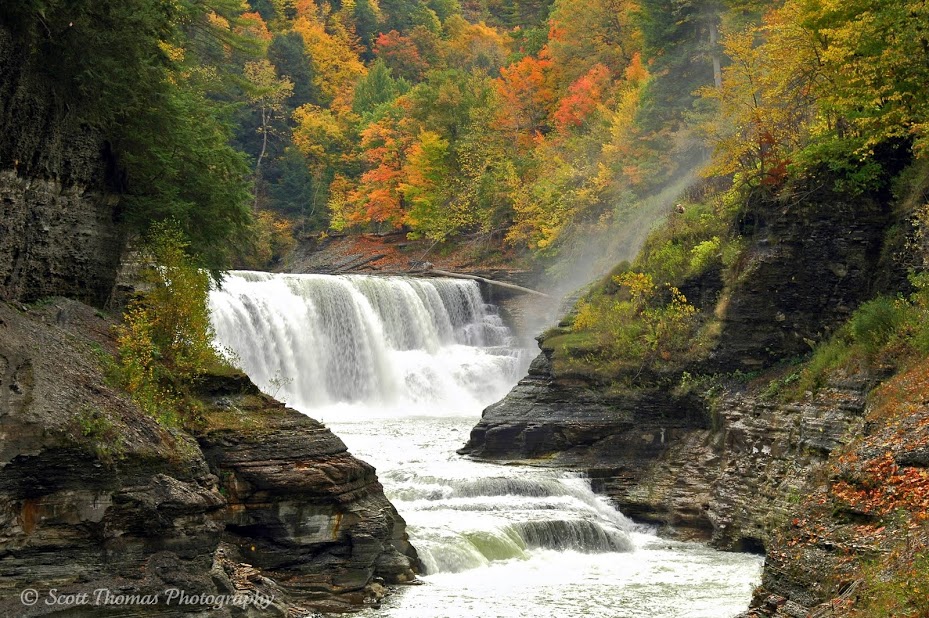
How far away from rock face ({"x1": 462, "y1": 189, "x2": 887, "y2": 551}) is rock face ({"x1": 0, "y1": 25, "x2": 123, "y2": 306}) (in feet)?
36.2

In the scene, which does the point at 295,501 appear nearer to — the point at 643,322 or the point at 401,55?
the point at 643,322

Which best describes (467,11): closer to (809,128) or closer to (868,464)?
(809,128)

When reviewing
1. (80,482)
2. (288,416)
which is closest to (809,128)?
(288,416)

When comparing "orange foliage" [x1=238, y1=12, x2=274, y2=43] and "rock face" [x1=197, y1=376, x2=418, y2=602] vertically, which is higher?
"orange foliage" [x1=238, y1=12, x2=274, y2=43]

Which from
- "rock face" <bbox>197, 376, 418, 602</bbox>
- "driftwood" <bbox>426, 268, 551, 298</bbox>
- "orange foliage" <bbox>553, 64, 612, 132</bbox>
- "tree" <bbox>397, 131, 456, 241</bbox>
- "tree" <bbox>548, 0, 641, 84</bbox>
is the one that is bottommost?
"rock face" <bbox>197, 376, 418, 602</bbox>

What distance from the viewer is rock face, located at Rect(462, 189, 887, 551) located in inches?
722

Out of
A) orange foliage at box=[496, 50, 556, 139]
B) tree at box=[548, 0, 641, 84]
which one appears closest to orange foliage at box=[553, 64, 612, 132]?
tree at box=[548, 0, 641, 84]

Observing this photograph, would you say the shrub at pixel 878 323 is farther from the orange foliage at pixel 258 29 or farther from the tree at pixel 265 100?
the orange foliage at pixel 258 29

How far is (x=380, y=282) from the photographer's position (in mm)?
35188

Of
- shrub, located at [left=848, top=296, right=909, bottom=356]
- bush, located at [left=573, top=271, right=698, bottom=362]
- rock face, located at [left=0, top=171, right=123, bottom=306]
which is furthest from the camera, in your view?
bush, located at [left=573, top=271, right=698, bottom=362]

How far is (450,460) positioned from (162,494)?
11.7 m

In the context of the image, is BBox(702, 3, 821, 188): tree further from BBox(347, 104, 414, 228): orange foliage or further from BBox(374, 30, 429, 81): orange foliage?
BBox(374, 30, 429, 81): orange foliage

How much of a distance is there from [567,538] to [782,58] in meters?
11.2

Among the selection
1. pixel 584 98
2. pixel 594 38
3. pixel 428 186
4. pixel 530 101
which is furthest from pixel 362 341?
pixel 594 38
